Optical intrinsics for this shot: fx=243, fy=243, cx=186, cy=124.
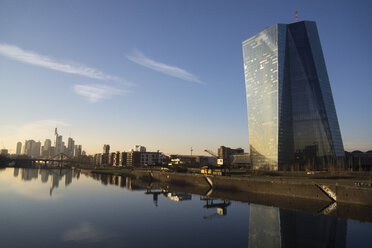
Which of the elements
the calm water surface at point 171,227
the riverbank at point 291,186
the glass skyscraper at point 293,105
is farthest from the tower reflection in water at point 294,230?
the glass skyscraper at point 293,105

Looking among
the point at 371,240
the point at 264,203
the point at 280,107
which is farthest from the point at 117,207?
the point at 280,107

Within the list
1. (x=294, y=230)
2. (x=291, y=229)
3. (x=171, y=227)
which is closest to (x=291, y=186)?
(x=291, y=229)

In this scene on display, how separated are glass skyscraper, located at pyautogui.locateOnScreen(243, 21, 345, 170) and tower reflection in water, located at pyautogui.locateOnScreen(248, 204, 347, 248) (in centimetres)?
10296

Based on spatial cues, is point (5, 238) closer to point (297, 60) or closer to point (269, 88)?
point (269, 88)

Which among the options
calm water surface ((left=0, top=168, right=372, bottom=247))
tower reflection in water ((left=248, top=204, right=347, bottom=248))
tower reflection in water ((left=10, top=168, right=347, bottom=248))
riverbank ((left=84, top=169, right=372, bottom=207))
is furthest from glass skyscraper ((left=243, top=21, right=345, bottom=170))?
calm water surface ((left=0, top=168, right=372, bottom=247))

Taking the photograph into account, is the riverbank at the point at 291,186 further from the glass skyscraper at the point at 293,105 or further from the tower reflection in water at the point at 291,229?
the glass skyscraper at the point at 293,105

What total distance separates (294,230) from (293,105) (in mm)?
131736

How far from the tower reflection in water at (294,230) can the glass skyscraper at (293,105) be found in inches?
4054

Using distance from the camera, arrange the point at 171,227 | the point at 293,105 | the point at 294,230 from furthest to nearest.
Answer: the point at 293,105, the point at 171,227, the point at 294,230

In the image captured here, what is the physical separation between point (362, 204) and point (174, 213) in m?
42.5

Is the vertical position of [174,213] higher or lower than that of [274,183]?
lower

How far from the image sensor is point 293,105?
15775cm

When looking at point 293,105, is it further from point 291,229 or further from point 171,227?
point 171,227

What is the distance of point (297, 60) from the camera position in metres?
159
